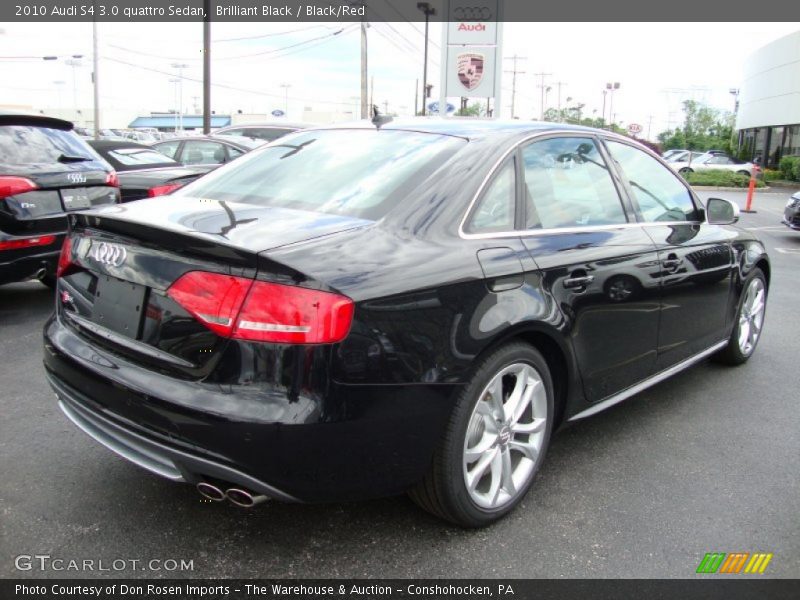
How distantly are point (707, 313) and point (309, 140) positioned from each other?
2.49 meters

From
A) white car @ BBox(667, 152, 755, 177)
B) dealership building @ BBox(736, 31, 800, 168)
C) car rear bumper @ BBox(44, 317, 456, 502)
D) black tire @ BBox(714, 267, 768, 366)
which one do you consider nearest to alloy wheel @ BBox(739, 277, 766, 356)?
black tire @ BBox(714, 267, 768, 366)

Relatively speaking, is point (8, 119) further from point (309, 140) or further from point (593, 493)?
point (593, 493)

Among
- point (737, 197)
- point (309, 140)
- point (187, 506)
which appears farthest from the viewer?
point (737, 197)

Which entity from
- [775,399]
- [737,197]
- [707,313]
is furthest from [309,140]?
[737,197]

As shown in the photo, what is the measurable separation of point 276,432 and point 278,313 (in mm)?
364

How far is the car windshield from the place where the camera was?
316 inches

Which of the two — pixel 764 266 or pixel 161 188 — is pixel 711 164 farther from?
pixel 161 188

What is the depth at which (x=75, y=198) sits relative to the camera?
552 cm

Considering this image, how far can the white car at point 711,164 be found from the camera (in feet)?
105

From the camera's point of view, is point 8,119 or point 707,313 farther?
point 8,119

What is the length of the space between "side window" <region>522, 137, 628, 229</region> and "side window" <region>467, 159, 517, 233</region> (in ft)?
0.33

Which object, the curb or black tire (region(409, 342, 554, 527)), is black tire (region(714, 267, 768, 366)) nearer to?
black tire (region(409, 342, 554, 527))

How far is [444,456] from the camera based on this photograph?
7.99 ft

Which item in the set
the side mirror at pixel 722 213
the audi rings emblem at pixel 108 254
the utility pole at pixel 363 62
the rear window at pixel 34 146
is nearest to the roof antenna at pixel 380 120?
the audi rings emblem at pixel 108 254
